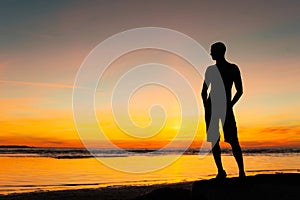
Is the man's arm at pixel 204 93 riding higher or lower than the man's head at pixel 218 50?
lower

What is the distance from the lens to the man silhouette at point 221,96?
10.9m

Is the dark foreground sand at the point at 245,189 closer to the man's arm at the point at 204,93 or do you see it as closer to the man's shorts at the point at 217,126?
the man's shorts at the point at 217,126

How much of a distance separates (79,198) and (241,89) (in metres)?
10.8

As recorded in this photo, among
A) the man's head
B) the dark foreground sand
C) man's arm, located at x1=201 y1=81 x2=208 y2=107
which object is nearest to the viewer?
the dark foreground sand

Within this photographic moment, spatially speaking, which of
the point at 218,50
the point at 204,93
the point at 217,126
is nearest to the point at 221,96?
the point at 204,93

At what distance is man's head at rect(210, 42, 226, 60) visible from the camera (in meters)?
10.9

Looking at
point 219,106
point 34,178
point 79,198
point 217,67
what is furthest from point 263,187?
point 34,178

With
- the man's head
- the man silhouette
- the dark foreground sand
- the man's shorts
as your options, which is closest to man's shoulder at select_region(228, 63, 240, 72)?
the man silhouette

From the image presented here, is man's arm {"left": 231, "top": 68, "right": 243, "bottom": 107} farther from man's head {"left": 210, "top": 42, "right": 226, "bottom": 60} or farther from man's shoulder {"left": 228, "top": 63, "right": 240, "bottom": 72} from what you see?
man's head {"left": 210, "top": 42, "right": 226, "bottom": 60}

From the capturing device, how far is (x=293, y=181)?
1087 centimetres

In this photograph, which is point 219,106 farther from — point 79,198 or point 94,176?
point 94,176

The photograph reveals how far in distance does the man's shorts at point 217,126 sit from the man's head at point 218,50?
1.20m

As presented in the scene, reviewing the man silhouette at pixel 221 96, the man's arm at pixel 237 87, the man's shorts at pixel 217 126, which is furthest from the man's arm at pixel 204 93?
the man's arm at pixel 237 87

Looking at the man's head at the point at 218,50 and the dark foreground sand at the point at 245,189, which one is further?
the man's head at the point at 218,50
